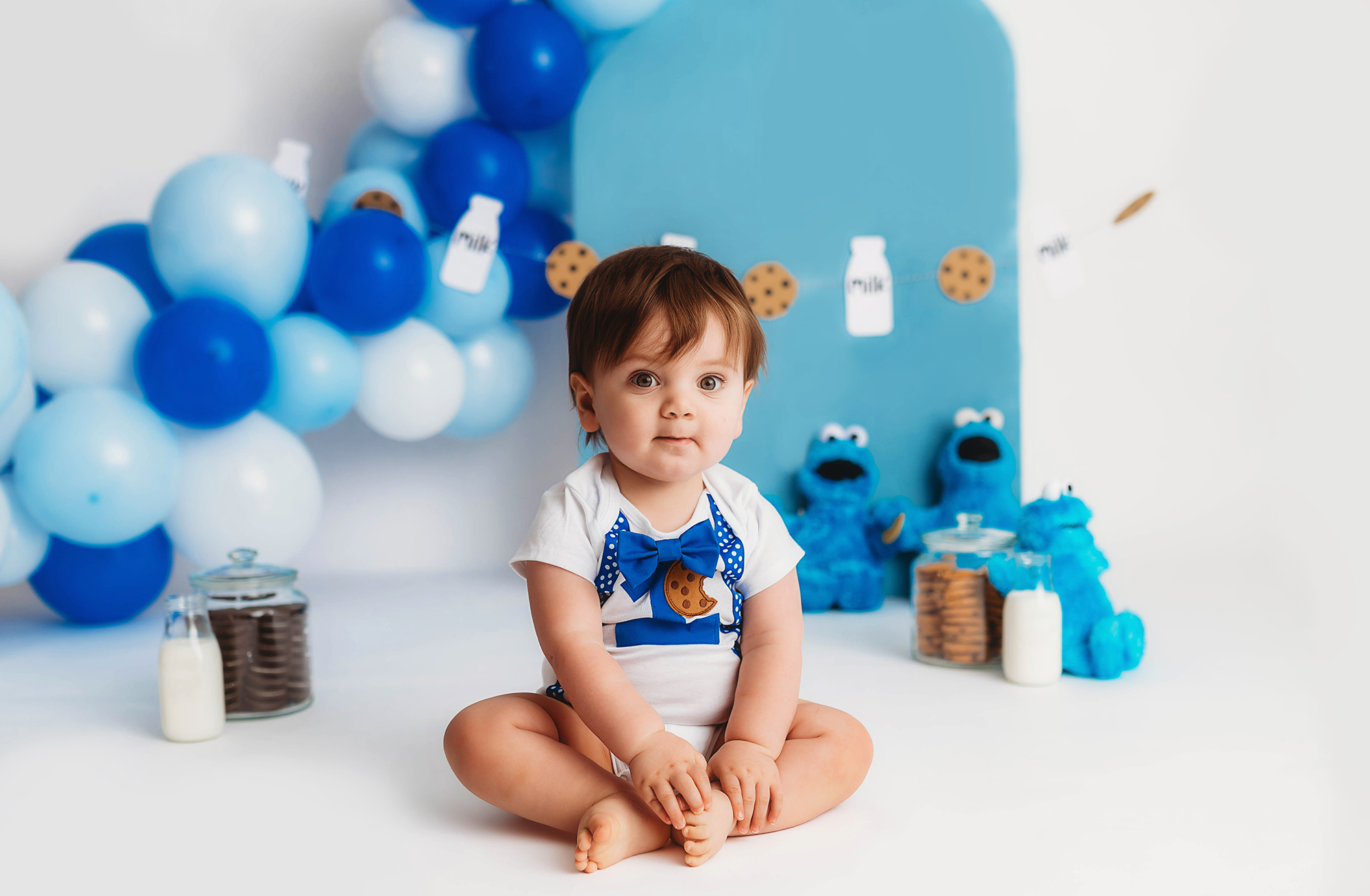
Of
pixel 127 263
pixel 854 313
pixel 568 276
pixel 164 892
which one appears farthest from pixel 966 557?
pixel 127 263

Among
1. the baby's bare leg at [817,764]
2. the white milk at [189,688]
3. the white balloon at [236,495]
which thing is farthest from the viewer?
the white balloon at [236,495]

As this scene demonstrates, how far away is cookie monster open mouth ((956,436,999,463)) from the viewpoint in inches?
79.2

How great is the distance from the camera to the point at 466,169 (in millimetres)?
2068

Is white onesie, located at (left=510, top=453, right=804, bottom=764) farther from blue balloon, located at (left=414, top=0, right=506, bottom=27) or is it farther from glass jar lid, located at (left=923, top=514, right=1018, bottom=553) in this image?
blue balloon, located at (left=414, top=0, right=506, bottom=27)

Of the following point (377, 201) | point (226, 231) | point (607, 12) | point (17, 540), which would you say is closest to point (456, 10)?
point (607, 12)

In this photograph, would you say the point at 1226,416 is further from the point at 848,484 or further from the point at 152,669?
the point at 152,669

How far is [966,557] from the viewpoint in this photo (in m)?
1.62

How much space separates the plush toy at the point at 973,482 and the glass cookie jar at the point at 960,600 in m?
0.38

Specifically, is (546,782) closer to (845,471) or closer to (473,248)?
(845,471)

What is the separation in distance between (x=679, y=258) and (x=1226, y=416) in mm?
1769

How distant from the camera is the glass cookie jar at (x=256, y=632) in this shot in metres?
1.31

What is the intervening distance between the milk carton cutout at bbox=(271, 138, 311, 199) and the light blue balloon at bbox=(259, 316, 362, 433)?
1.29ft

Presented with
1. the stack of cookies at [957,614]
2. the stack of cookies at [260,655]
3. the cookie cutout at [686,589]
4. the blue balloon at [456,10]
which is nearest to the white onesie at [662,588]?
the cookie cutout at [686,589]

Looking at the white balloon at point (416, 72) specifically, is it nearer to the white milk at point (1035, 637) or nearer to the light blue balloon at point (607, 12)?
the light blue balloon at point (607, 12)
